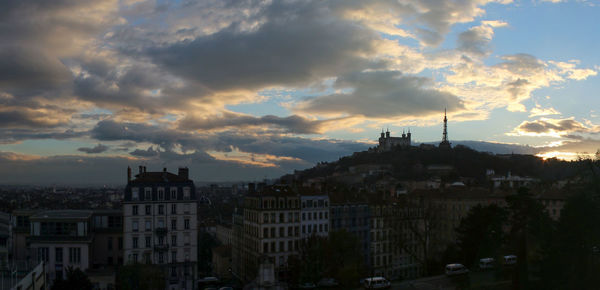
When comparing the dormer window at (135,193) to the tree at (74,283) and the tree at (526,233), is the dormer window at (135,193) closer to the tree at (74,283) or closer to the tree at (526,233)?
the tree at (74,283)

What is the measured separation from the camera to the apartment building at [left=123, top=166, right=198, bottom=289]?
56.4 m

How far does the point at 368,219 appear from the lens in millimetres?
78062

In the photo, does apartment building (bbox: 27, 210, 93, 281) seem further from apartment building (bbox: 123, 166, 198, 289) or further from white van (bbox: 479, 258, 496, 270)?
white van (bbox: 479, 258, 496, 270)

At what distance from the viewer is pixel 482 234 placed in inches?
2446

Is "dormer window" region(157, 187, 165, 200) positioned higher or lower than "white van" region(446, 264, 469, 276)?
higher

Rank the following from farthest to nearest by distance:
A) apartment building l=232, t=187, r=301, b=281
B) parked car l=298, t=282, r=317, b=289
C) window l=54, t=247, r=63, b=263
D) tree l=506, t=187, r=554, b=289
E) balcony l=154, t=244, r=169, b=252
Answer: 1. apartment building l=232, t=187, r=301, b=281
2. parked car l=298, t=282, r=317, b=289
3. balcony l=154, t=244, r=169, b=252
4. window l=54, t=247, r=63, b=263
5. tree l=506, t=187, r=554, b=289

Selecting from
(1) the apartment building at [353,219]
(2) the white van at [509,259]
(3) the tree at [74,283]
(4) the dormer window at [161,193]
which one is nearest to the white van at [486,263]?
(2) the white van at [509,259]

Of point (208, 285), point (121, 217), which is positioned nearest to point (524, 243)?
point (208, 285)

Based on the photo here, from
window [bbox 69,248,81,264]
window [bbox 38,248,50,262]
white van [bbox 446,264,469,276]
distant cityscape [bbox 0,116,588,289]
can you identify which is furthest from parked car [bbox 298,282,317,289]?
window [bbox 38,248,50,262]

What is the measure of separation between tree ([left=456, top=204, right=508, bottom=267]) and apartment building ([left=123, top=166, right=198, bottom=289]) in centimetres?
3509

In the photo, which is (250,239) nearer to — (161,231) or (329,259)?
(329,259)

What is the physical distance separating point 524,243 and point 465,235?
1358 cm

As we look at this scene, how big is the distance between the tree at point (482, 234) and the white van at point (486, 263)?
0.75 metres

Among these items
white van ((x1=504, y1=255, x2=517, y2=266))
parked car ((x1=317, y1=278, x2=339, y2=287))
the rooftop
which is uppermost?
the rooftop
